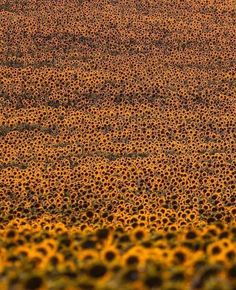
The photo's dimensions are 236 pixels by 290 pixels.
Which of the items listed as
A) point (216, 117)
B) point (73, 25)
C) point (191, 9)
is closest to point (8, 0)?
point (73, 25)

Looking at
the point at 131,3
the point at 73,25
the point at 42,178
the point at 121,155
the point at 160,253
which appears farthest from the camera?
the point at 131,3

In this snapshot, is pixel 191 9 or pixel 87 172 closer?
pixel 87 172

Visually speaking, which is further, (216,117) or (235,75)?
(235,75)

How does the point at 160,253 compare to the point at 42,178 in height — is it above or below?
above

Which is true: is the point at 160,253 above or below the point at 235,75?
above

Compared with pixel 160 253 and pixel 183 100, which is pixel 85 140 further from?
pixel 160 253

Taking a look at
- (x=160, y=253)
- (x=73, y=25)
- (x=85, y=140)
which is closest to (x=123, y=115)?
(x=85, y=140)

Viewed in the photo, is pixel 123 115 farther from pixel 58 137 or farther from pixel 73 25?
pixel 73 25

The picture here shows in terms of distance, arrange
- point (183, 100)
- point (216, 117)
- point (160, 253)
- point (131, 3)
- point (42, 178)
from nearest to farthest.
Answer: point (160, 253) → point (42, 178) → point (216, 117) → point (183, 100) → point (131, 3)

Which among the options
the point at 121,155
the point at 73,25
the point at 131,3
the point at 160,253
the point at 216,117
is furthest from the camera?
the point at 131,3
